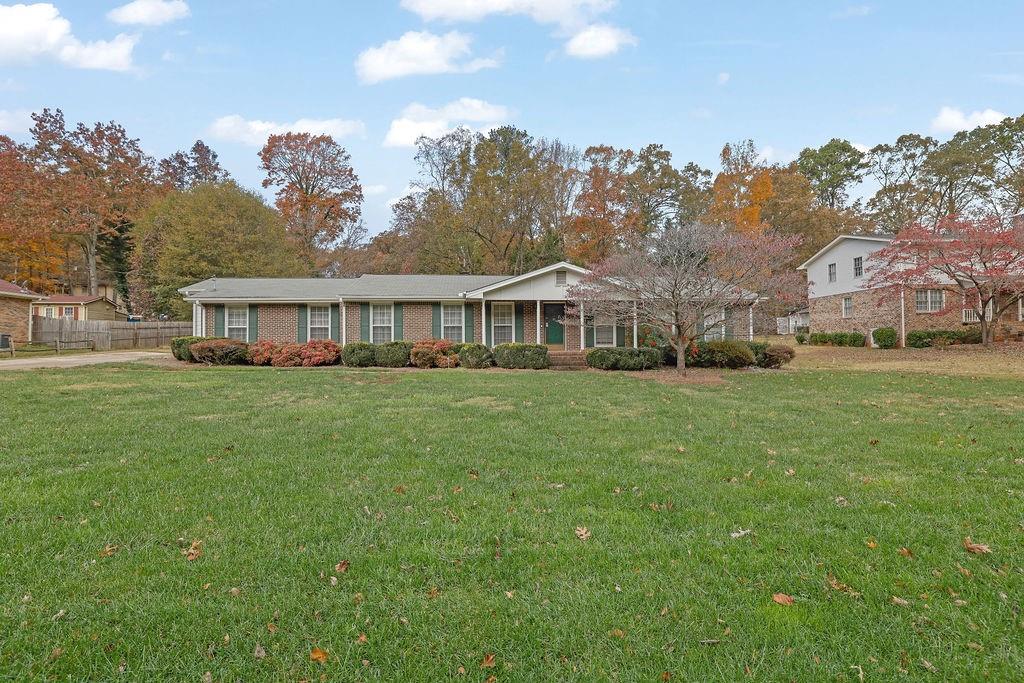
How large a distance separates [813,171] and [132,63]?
44348 mm

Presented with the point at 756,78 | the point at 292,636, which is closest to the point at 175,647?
the point at 292,636

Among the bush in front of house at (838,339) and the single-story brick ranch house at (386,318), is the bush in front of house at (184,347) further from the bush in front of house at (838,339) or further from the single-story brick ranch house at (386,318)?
the bush in front of house at (838,339)

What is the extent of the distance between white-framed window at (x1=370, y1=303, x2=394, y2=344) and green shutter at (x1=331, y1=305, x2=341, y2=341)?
1.25 metres

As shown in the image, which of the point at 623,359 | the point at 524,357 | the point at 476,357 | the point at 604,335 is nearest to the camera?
the point at 623,359

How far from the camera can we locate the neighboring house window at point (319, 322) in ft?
63.4

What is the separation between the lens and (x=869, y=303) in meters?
24.2

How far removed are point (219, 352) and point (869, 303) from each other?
2773 centimetres


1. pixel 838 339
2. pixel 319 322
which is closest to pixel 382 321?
pixel 319 322

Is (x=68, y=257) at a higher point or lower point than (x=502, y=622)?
higher

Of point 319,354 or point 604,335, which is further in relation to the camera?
point 604,335

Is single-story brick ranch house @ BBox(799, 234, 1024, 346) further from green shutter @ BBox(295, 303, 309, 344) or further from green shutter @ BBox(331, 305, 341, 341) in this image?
green shutter @ BBox(295, 303, 309, 344)

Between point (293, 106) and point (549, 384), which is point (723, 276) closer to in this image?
point (549, 384)

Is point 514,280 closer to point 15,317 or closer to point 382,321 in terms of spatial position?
point 382,321

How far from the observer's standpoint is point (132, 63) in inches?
561
